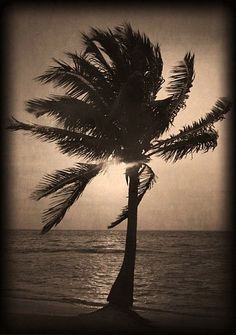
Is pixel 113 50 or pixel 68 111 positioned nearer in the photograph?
pixel 68 111

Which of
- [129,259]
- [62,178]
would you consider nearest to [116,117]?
[62,178]

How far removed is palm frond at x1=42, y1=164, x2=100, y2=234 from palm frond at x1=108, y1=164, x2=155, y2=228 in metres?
1.08

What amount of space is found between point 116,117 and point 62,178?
57.4 inches

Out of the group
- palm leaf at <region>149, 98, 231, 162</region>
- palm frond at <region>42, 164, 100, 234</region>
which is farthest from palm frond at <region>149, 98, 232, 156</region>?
palm frond at <region>42, 164, 100, 234</region>

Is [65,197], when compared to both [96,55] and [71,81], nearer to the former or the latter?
[71,81]

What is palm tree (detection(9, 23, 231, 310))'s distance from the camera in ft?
26.3

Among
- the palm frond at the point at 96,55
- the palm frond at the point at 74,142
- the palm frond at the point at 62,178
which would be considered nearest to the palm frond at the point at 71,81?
the palm frond at the point at 96,55

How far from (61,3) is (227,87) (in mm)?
3126

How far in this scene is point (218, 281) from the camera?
82.8ft

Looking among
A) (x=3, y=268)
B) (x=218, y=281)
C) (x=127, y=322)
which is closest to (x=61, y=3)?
(x=3, y=268)

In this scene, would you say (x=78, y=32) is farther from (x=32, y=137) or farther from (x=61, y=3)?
(x=32, y=137)

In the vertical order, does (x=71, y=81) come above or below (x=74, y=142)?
above

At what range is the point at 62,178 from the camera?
8.08 metres

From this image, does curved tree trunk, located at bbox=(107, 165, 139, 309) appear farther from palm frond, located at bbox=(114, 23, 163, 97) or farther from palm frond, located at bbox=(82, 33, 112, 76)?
palm frond, located at bbox=(82, 33, 112, 76)
